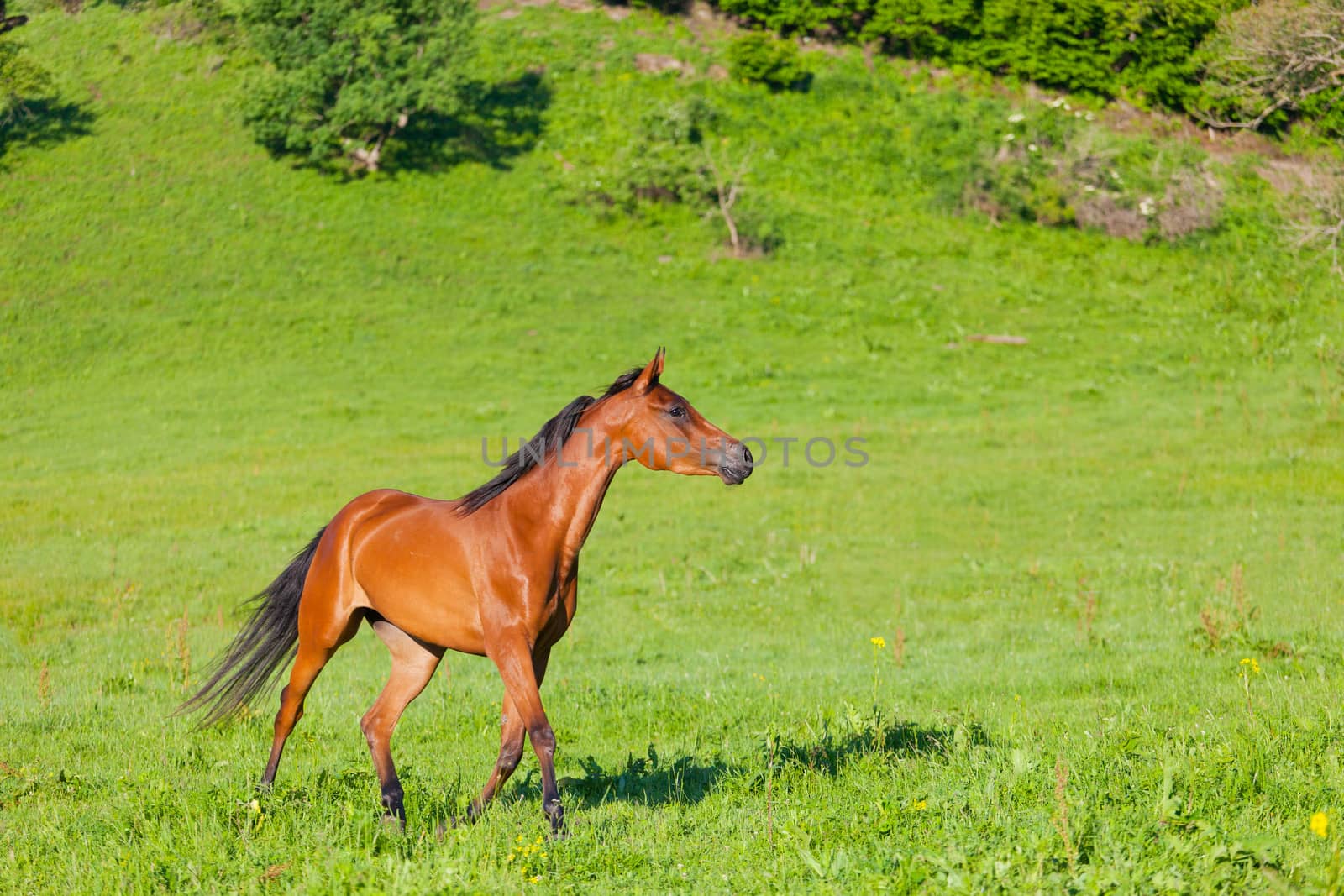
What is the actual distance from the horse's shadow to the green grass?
0.06 meters

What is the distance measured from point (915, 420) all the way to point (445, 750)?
22.4m

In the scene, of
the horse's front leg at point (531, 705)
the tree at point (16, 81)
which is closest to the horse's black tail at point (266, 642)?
the horse's front leg at point (531, 705)

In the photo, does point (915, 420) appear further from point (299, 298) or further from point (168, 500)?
point (299, 298)

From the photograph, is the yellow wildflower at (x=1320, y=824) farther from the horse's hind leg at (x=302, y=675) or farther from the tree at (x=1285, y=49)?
the tree at (x=1285, y=49)

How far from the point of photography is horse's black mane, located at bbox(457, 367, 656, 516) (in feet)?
22.2

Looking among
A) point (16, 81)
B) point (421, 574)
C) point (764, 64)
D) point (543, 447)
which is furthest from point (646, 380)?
point (764, 64)

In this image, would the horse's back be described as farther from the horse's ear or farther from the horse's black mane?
the horse's ear

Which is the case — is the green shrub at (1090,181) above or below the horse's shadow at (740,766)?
below

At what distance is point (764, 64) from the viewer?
51.2m

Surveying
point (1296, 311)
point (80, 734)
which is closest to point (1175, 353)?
point (1296, 311)

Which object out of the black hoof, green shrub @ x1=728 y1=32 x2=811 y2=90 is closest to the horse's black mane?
the black hoof

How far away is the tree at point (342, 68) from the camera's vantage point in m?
41.9

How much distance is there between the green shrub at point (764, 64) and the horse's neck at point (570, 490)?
47.5 metres

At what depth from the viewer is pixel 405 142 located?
4572 cm
